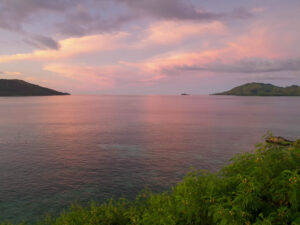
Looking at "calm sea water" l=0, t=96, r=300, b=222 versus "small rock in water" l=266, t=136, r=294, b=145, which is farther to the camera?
"calm sea water" l=0, t=96, r=300, b=222

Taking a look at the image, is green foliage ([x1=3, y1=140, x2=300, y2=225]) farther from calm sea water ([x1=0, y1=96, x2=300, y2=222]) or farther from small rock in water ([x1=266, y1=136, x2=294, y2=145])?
calm sea water ([x1=0, y1=96, x2=300, y2=222])

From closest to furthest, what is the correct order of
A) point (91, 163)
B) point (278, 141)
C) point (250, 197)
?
1. point (250, 197)
2. point (91, 163)
3. point (278, 141)

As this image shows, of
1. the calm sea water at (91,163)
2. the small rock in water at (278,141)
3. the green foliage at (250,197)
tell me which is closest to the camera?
the green foliage at (250,197)

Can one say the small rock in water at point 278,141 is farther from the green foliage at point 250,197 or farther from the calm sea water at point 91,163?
the calm sea water at point 91,163

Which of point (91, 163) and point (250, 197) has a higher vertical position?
point (250, 197)

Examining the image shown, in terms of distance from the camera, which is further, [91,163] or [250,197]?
[91,163]

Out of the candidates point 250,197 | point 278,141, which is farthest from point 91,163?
point 250,197

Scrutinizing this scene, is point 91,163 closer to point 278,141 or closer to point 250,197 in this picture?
point 278,141

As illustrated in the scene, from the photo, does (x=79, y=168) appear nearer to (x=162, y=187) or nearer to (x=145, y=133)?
(x=162, y=187)

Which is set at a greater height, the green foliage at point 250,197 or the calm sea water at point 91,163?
the green foliage at point 250,197

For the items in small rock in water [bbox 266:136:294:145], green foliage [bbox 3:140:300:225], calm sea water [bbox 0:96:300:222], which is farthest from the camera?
calm sea water [bbox 0:96:300:222]

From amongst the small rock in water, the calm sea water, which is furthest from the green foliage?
the calm sea water

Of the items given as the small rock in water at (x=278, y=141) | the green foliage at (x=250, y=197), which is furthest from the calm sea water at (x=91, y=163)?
the green foliage at (x=250, y=197)

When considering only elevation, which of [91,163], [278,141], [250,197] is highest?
[250,197]
